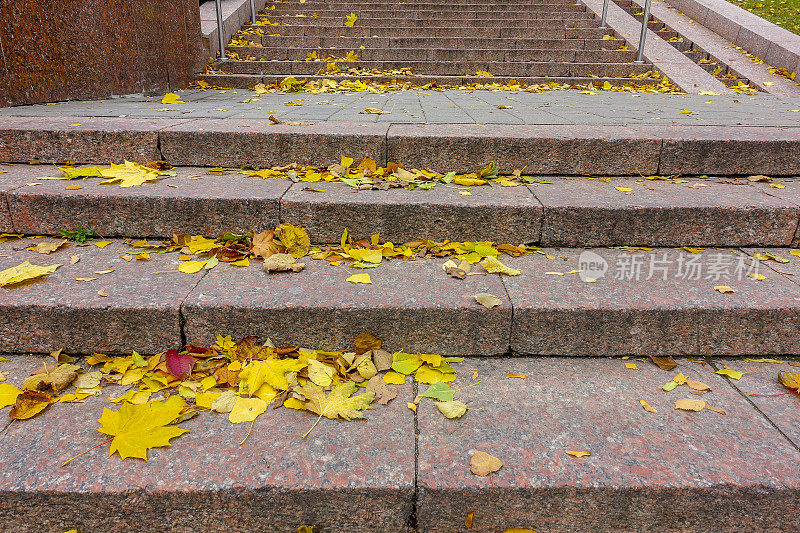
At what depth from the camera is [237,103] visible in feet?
13.9

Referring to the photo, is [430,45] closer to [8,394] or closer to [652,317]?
[652,317]

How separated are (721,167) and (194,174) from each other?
305 cm

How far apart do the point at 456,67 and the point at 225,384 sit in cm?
578

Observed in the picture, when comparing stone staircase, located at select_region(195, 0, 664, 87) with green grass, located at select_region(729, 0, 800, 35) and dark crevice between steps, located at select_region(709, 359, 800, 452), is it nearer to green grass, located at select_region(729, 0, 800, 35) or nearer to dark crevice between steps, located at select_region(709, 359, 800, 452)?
green grass, located at select_region(729, 0, 800, 35)

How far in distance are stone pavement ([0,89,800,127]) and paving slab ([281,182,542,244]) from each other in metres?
1.10

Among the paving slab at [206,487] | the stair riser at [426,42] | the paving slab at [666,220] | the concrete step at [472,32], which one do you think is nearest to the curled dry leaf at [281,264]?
the paving slab at [206,487]

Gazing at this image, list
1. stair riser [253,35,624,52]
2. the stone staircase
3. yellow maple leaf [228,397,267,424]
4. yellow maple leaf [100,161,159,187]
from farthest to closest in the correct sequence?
stair riser [253,35,624,52]
the stone staircase
yellow maple leaf [100,161,159,187]
yellow maple leaf [228,397,267,424]

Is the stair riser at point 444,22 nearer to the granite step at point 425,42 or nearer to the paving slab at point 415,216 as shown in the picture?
the granite step at point 425,42

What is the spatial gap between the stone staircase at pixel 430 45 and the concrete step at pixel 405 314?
4.55 metres

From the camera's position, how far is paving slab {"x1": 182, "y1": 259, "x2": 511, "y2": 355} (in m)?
1.85

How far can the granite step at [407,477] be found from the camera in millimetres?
1359

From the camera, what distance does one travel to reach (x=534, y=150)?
2.80 m

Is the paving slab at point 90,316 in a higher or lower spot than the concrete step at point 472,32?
lower

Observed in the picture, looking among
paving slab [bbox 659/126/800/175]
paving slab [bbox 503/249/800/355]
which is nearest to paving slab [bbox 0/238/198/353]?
paving slab [bbox 503/249/800/355]
